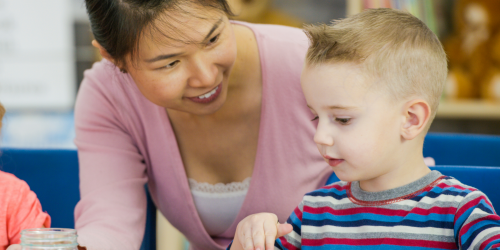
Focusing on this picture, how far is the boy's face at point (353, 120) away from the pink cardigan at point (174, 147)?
1.28 feet

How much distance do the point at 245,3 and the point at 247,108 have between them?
1032 mm

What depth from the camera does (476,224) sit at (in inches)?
26.0

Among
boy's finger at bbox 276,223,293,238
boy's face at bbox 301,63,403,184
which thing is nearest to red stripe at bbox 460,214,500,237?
boy's face at bbox 301,63,403,184

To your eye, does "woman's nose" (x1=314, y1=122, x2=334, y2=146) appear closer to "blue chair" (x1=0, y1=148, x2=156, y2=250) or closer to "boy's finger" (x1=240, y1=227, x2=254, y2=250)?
"boy's finger" (x1=240, y1=227, x2=254, y2=250)

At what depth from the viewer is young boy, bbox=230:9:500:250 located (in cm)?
72

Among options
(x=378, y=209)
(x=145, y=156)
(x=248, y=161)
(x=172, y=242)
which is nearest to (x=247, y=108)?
(x=248, y=161)

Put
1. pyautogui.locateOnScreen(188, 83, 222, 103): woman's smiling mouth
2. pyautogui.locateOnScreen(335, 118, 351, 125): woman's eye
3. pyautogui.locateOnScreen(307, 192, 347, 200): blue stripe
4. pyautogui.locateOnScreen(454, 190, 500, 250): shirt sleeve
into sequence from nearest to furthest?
1. pyautogui.locateOnScreen(454, 190, 500, 250): shirt sleeve
2. pyautogui.locateOnScreen(335, 118, 351, 125): woman's eye
3. pyautogui.locateOnScreen(307, 192, 347, 200): blue stripe
4. pyautogui.locateOnScreen(188, 83, 222, 103): woman's smiling mouth

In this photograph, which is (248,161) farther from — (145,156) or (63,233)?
(63,233)

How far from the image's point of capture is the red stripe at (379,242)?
720 mm

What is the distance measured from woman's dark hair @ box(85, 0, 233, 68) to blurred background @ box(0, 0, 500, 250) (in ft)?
3.73

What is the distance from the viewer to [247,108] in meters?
1.18

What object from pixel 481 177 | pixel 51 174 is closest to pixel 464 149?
pixel 481 177

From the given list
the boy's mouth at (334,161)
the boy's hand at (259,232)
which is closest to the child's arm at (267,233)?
the boy's hand at (259,232)

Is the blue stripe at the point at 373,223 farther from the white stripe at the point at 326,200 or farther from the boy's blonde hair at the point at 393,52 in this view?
the boy's blonde hair at the point at 393,52
